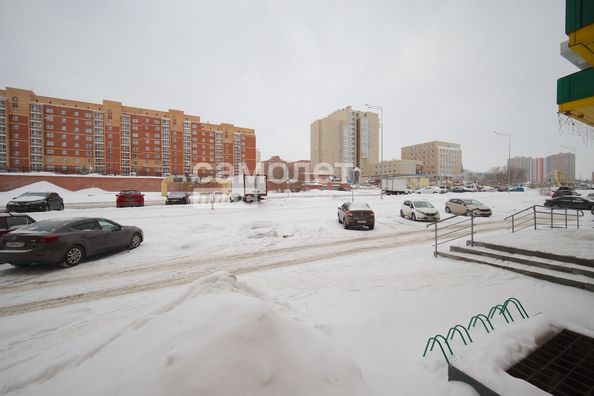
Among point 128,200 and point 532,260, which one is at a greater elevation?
point 128,200

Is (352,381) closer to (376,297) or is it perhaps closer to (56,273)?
(376,297)

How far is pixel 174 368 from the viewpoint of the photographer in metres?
1.99

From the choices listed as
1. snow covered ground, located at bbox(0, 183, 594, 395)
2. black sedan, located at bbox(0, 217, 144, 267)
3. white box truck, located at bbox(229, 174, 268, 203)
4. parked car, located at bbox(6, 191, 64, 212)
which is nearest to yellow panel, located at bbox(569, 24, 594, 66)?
snow covered ground, located at bbox(0, 183, 594, 395)

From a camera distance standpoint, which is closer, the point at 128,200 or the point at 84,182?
the point at 128,200

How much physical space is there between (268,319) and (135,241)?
30.5 feet

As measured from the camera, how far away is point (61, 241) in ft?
23.9

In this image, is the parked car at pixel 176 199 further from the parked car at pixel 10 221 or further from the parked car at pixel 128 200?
the parked car at pixel 10 221

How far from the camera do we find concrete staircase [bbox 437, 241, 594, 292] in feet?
18.2

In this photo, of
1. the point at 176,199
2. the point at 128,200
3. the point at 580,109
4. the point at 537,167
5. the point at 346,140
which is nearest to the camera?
the point at 580,109

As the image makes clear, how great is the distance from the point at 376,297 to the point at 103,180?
47.1 meters

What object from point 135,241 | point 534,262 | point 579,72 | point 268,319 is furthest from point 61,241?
point 579,72

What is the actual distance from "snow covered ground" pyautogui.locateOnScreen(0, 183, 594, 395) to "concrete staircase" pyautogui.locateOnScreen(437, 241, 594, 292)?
1.13 feet

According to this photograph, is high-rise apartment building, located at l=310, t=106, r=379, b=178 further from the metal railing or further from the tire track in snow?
the tire track in snow

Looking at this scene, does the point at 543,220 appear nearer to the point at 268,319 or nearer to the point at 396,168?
the point at 268,319
